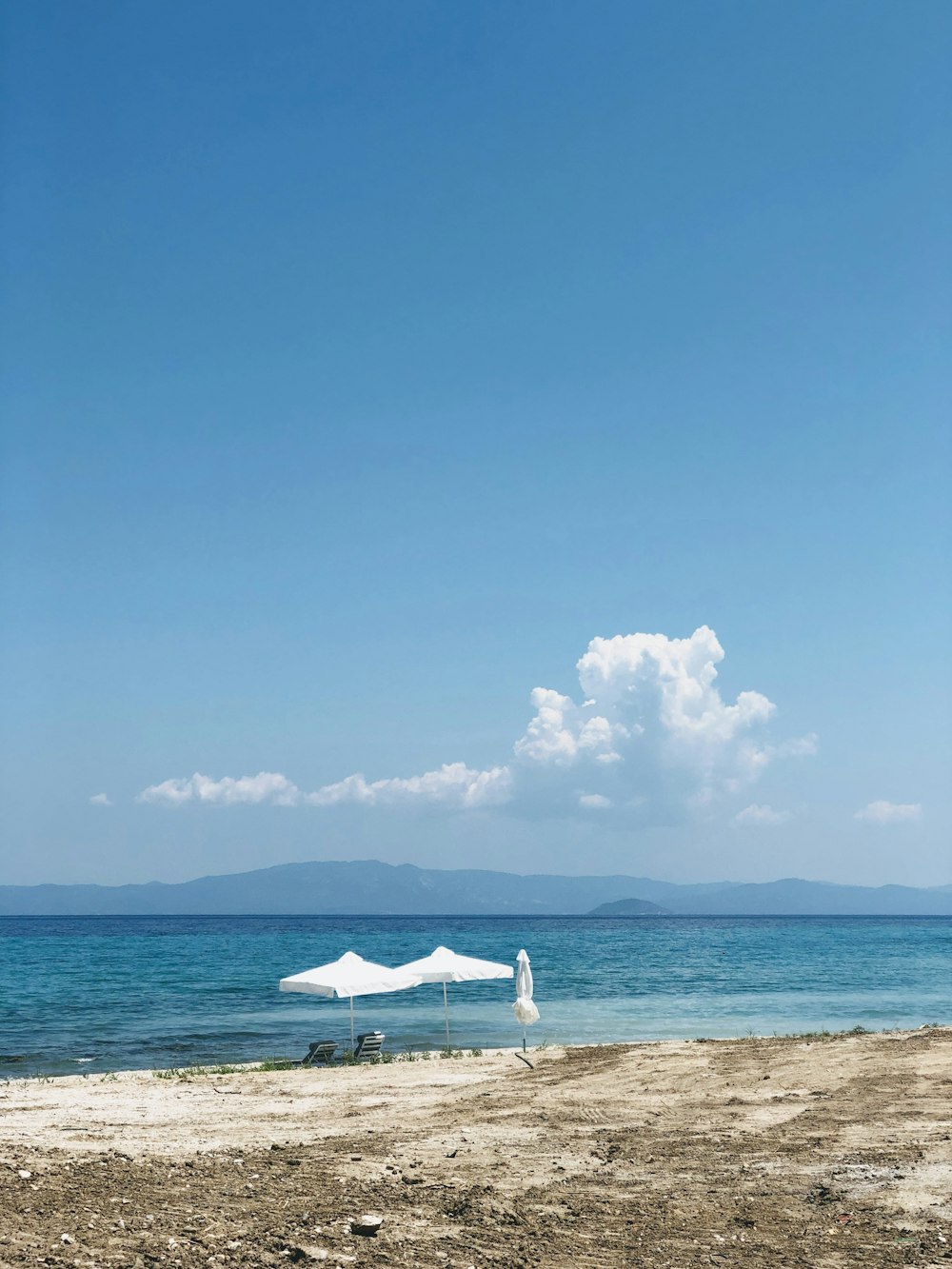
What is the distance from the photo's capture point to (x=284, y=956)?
2894 inches

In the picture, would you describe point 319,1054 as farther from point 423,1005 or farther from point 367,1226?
point 367,1226

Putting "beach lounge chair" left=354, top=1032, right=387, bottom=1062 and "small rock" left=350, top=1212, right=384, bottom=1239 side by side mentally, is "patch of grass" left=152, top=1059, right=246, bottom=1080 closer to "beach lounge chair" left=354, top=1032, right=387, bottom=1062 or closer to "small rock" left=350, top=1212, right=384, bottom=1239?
"beach lounge chair" left=354, top=1032, right=387, bottom=1062

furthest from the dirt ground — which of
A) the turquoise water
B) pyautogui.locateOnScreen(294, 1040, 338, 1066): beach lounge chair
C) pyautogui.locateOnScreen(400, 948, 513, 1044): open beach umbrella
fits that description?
the turquoise water

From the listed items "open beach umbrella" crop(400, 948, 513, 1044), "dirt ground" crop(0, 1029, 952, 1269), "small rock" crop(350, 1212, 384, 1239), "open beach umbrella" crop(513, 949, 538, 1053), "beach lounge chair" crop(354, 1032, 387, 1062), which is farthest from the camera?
"beach lounge chair" crop(354, 1032, 387, 1062)

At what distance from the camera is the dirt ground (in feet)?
25.9

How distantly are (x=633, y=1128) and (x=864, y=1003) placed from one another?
2968 cm

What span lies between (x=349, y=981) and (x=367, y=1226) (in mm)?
13967

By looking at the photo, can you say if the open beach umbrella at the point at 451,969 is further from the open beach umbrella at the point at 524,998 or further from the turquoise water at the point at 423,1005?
the turquoise water at the point at 423,1005

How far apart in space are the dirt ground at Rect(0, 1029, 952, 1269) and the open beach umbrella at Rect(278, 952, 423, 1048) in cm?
274

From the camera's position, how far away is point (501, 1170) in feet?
35.1

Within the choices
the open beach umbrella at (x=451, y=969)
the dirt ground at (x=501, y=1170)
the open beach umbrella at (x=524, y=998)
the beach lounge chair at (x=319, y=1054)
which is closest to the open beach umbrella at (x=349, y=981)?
the open beach umbrella at (x=451, y=969)

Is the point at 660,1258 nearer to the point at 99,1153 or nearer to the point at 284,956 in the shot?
the point at 99,1153

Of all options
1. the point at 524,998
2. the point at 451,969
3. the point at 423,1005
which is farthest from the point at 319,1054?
the point at 423,1005

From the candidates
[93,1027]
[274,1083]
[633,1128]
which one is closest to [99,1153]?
[633,1128]
